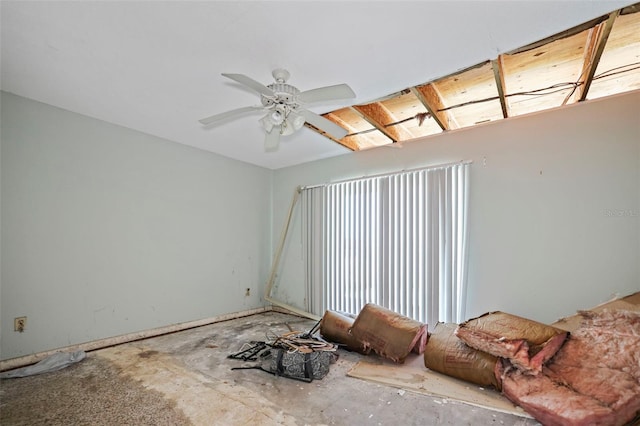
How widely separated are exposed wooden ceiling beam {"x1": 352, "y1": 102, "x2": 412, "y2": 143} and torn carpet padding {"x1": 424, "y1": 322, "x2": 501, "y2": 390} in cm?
222

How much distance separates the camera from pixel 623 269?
246 cm

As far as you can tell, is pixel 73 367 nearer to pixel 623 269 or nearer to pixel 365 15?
pixel 365 15

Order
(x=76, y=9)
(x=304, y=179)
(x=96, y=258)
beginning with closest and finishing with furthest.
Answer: (x=76, y=9) → (x=96, y=258) → (x=304, y=179)

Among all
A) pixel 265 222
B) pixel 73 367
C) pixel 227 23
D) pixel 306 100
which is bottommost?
pixel 73 367

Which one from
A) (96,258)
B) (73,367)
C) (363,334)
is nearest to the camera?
(73,367)

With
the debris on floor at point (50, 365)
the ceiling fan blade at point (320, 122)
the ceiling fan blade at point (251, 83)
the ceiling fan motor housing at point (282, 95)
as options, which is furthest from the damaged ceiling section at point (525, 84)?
the debris on floor at point (50, 365)

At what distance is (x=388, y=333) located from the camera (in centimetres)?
280

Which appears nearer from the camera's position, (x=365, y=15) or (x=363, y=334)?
(x=365, y=15)

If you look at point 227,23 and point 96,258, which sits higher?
point 227,23

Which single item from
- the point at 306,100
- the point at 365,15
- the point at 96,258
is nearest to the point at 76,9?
the point at 306,100

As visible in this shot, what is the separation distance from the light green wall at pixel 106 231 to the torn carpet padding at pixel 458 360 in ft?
10.2

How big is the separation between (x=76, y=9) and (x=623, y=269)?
14.4 feet

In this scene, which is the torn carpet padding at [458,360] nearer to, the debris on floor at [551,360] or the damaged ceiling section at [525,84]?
the debris on floor at [551,360]

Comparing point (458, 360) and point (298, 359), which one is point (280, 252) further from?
point (458, 360)
